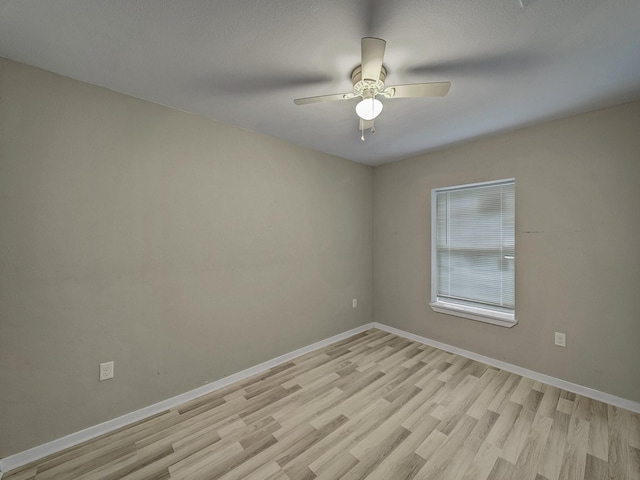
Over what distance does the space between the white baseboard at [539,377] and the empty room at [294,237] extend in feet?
0.05

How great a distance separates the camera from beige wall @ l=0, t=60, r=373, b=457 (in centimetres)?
155

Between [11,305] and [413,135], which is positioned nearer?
[11,305]

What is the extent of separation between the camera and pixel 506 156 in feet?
8.52

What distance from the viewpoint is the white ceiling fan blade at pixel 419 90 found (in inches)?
55.7

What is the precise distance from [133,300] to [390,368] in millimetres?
2399

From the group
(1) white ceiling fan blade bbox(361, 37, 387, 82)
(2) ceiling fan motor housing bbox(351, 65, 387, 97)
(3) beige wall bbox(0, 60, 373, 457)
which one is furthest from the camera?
(3) beige wall bbox(0, 60, 373, 457)

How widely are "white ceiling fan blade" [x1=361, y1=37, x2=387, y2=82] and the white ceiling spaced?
5.8 inches

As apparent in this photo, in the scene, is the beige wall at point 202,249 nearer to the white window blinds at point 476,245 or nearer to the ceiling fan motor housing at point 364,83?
the white window blinds at point 476,245

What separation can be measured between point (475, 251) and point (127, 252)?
338cm

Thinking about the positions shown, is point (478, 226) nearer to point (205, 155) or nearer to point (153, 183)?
point (205, 155)

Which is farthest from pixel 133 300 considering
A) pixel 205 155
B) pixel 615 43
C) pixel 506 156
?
pixel 506 156

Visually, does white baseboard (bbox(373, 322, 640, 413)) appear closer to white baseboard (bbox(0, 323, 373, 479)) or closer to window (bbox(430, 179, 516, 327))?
window (bbox(430, 179, 516, 327))

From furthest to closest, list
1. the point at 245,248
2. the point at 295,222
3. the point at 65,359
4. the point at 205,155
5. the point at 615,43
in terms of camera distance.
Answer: the point at 295,222
the point at 245,248
the point at 205,155
the point at 65,359
the point at 615,43

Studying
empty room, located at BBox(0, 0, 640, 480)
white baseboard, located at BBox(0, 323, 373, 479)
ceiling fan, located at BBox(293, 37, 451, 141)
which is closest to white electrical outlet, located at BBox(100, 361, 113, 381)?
empty room, located at BBox(0, 0, 640, 480)
